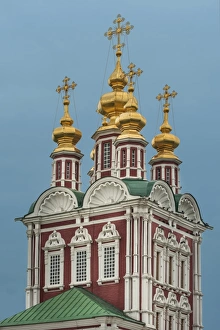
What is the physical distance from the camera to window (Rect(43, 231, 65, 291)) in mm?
52094

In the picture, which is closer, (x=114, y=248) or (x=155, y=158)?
(x=114, y=248)

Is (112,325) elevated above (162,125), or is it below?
below

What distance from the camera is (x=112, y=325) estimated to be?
153 ft

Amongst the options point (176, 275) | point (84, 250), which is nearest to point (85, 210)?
point (84, 250)

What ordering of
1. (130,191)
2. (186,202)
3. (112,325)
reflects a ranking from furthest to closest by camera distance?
(186,202), (130,191), (112,325)

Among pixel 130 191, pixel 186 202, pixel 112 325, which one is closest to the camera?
pixel 112 325

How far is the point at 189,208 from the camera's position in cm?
5419

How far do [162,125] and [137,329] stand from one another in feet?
39.1

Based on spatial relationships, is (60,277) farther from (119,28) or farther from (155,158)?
(119,28)

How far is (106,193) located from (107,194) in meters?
0.07

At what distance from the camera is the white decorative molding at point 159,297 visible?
165ft

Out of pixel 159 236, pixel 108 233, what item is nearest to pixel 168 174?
pixel 159 236

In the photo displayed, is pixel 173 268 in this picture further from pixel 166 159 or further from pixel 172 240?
pixel 166 159

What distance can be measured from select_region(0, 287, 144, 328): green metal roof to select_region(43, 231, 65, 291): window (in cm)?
176
